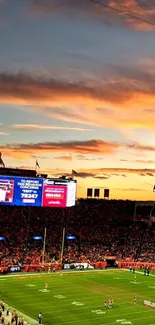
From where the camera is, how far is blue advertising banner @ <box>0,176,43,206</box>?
59312mm

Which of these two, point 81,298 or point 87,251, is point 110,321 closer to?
point 81,298

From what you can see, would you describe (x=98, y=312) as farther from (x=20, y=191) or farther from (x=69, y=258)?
(x=69, y=258)

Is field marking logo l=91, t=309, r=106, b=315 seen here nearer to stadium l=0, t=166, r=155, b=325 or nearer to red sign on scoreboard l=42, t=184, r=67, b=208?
stadium l=0, t=166, r=155, b=325

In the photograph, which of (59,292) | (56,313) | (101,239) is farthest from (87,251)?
(56,313)

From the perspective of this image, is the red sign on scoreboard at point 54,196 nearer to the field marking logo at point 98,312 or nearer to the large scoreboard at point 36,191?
the large scoreboard at point 36,191

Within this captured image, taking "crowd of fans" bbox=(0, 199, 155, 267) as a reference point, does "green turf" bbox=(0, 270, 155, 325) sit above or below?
below

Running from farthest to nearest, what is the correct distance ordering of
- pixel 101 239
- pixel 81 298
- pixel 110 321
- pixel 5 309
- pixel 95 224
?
pixel 95 224 < pixel 101 239 < pixel 81 298 < pixel 5 309 < pixel 110 321

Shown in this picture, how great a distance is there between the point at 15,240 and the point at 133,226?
2738 cm

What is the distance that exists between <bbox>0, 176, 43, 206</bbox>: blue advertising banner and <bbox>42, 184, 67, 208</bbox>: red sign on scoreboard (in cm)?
74

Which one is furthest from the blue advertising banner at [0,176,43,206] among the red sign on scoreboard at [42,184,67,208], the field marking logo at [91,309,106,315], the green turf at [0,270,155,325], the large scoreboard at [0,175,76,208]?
the field marking logo at [91,309,106,315]

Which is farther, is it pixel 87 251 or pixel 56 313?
pixel 87 251

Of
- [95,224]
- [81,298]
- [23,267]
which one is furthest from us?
[95,224]

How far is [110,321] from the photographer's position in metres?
35.5

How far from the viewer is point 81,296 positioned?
→ 44.6 m
